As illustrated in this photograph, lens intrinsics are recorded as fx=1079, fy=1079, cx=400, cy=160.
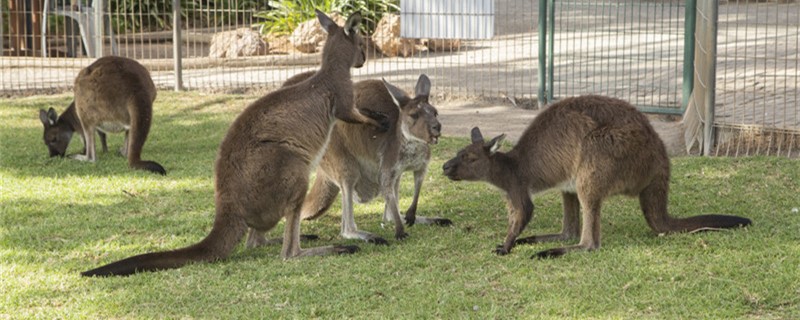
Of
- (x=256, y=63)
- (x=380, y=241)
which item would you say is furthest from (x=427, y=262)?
(x=256, y=63)

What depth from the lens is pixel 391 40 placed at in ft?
41.7

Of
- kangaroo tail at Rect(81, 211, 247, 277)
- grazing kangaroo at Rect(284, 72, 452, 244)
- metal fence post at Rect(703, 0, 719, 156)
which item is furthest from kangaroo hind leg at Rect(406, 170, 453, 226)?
metal fence post at Rect(703, 0, 719, 156)

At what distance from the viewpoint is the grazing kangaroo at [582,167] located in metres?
5.29

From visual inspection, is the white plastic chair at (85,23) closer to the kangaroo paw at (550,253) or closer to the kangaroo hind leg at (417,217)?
the kangaroo hind leg at (417,217)

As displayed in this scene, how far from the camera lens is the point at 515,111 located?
10086 mm

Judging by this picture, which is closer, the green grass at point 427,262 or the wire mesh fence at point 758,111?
the green grass at point 427,262

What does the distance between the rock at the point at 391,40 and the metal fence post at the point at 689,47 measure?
163 inches

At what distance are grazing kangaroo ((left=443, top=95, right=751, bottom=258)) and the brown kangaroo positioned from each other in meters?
0.75

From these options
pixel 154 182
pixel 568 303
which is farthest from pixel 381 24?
pixel 568 303

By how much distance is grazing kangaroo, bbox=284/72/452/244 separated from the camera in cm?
602

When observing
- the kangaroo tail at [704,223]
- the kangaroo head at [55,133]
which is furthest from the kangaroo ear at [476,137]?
the kangaroo head at [55,133]

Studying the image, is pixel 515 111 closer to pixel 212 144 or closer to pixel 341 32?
pixel 212 144

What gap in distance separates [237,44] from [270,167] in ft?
25.9

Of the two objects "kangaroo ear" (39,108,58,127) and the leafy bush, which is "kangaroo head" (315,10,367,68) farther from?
the leafy bush
